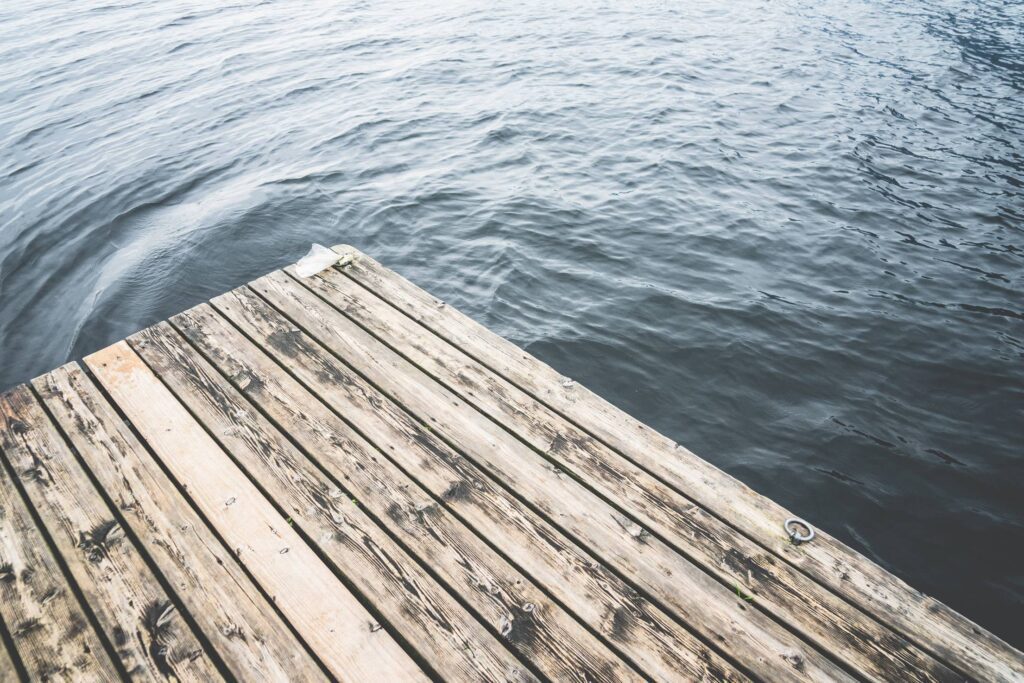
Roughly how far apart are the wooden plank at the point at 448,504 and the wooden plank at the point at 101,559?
706 mm

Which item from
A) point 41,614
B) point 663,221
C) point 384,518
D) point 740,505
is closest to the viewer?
point 41,614

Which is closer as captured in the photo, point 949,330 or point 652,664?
point 652,664

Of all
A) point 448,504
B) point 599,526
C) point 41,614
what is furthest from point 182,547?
point 599,526

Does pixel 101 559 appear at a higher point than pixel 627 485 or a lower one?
higher

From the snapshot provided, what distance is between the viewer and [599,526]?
9.20ft

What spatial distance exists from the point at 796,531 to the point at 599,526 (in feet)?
3.44

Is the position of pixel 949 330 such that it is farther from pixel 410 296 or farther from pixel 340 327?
pixel 340 327

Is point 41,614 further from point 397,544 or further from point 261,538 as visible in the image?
point 397,544

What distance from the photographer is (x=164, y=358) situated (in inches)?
146

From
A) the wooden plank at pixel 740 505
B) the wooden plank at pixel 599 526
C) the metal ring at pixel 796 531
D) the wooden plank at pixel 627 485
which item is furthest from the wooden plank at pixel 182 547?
the metal ring at pixel 796 531

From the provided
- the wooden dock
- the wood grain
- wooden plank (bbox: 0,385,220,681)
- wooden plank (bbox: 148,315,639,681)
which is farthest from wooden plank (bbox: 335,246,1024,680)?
wooden plank (bbox: 0,385,220,681)

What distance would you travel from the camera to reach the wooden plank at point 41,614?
86.3 inches

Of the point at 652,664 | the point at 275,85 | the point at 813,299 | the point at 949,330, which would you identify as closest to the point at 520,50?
the point at 275,85

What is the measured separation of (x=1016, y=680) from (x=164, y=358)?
5.13 meters
